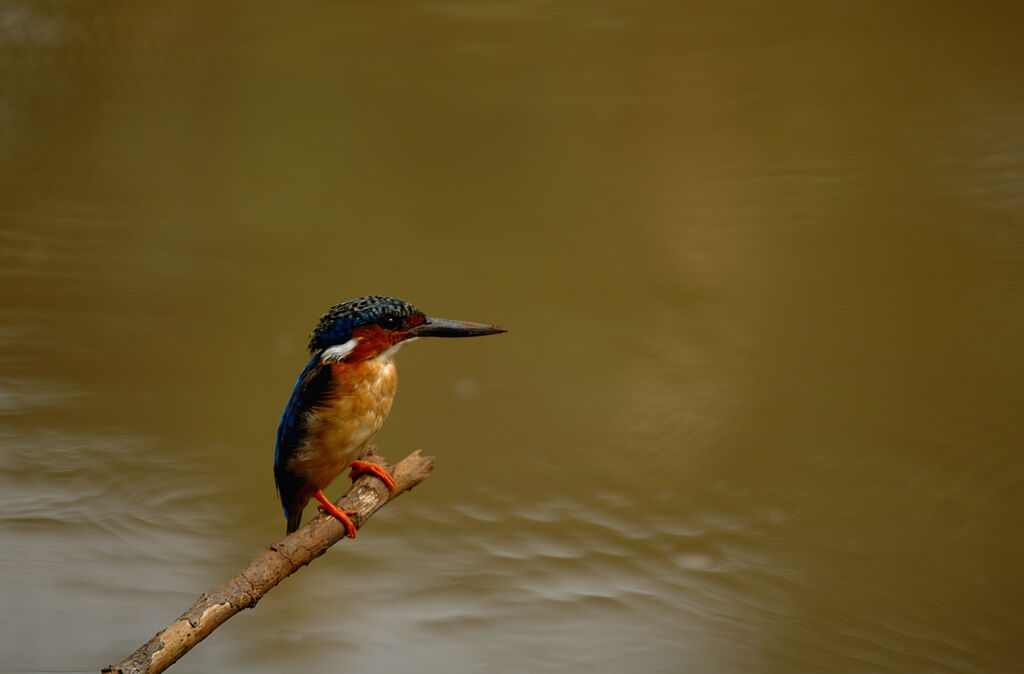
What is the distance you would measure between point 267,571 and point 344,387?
7.5 inches

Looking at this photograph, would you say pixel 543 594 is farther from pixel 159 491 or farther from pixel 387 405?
pixel 159 491

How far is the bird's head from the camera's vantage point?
36.4 inches

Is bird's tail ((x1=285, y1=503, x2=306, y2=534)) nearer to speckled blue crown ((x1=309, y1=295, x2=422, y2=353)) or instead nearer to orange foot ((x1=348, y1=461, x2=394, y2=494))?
orange foot ((x1=348, y1=461, x2=394, y2=494))

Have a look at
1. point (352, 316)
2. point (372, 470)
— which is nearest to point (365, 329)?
point (352, 316)

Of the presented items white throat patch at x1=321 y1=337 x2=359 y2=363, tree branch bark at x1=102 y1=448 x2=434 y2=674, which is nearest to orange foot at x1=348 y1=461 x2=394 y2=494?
tree branch bark at x1=102 y1=448 x2=434 y2=674

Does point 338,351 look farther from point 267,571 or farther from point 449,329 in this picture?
point 267,571

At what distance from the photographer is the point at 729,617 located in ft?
4.18

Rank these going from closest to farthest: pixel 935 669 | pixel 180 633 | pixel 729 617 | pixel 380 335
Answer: pixel 180 633
pixel 380 335
pixel 935 669
pixel 729 617

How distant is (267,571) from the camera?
33.9 inches

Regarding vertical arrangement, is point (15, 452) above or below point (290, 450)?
below

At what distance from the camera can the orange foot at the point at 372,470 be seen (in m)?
1.00

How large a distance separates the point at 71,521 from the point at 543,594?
75cm

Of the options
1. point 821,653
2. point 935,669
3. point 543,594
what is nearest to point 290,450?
point 543,594

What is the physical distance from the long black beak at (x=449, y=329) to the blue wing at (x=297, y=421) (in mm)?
101
